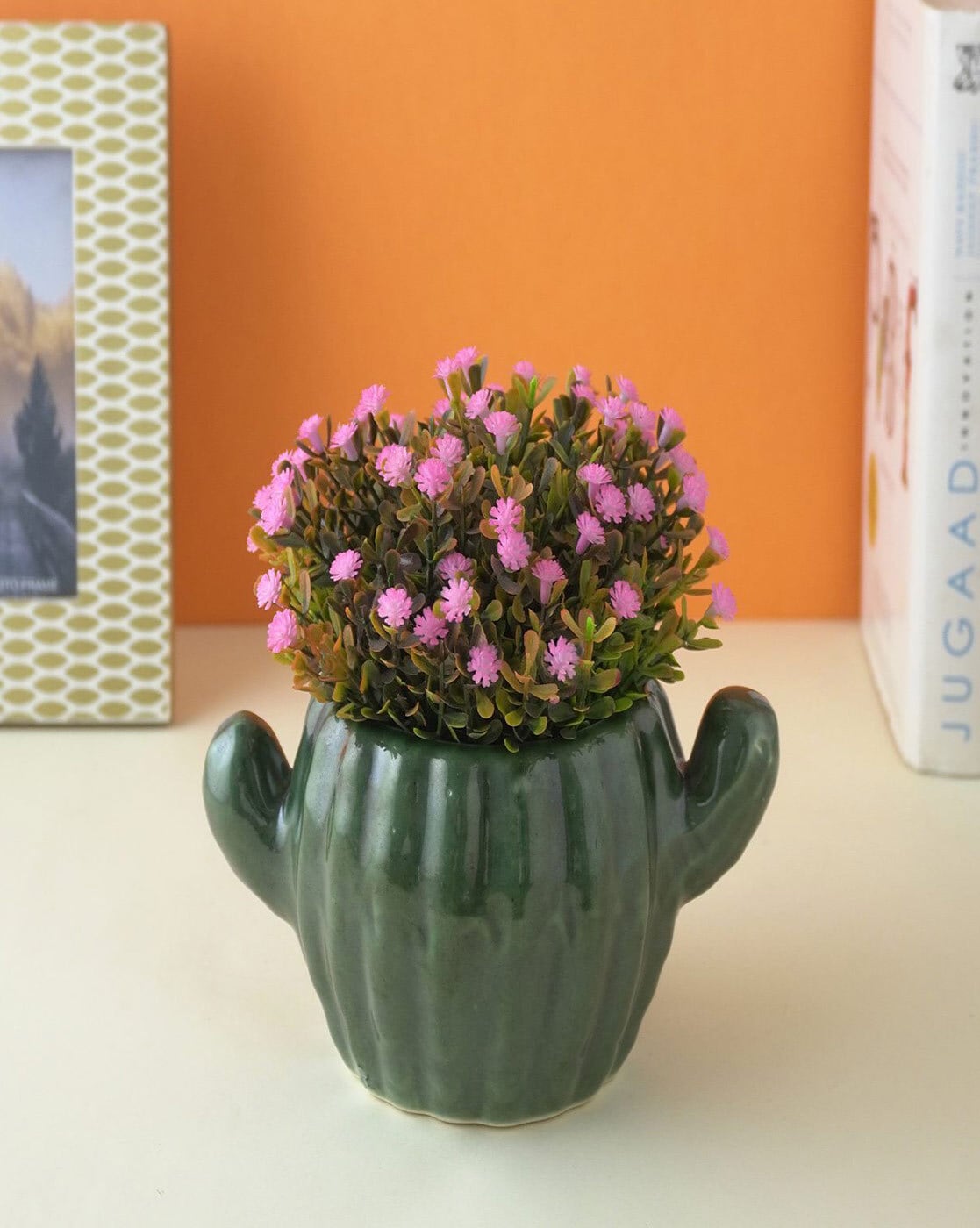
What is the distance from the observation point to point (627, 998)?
0.61m

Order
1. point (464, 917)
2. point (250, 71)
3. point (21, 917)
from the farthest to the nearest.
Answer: point (250, 71) → point (21, 917) → point (464, 917)

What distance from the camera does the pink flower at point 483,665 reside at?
0.55 metres

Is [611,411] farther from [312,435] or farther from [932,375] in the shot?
[932,375]

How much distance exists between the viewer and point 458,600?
55 centimetres

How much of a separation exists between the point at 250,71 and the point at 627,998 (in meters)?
0.68

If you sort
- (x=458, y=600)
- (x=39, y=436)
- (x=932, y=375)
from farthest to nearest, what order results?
(x=39, y=436) → (x=932, y=375) → (x=458, y=600)

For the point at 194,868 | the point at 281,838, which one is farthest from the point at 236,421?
the point at 281,838

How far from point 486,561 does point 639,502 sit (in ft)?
0.20

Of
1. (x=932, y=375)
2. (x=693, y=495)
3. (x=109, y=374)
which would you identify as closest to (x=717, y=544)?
(x=693, y=495)

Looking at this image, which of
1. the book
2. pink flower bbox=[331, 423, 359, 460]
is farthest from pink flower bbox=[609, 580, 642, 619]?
the book

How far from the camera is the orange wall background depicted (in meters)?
A: 1.04

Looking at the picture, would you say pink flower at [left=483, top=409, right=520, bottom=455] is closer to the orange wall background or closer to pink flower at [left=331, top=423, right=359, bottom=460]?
pink flower at [left=331, top=423, right=359, bottom=460]

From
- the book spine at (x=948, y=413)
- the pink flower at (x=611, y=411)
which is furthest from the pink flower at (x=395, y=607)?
the book spine at (x=948, y=413)

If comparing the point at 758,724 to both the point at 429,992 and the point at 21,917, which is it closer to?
the point at 429,992
